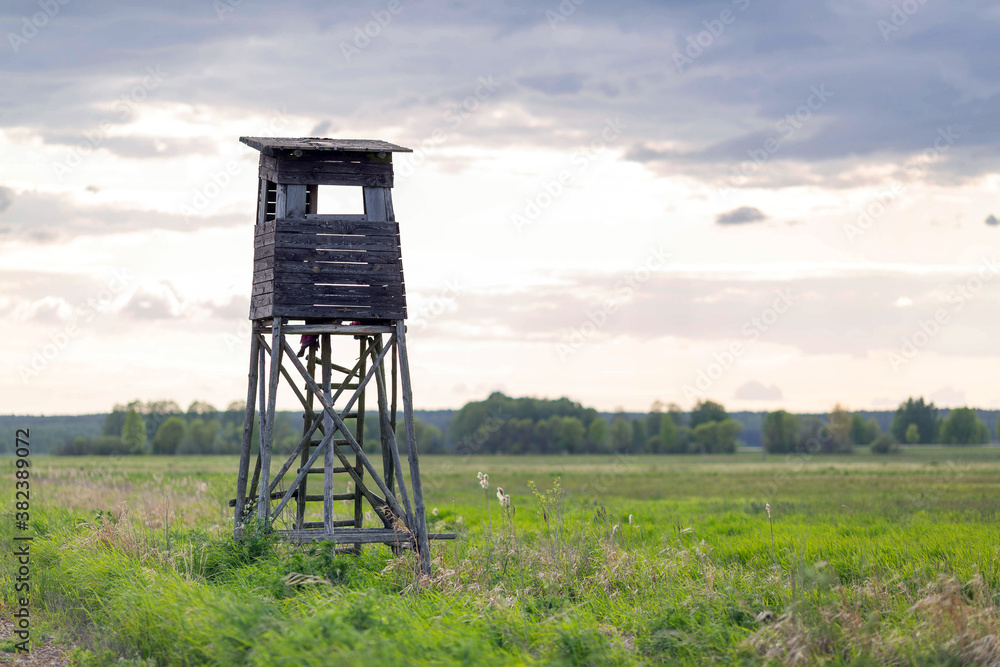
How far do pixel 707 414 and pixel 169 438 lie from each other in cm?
9189

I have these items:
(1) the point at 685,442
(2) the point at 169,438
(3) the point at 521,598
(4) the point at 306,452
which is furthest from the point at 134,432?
(3) the point at 521,598

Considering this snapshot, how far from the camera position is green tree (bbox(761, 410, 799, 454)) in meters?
144

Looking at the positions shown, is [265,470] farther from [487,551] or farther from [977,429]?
[977,429]

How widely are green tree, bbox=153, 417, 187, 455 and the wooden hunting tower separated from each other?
4578 inches

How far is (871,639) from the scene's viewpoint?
935 cm

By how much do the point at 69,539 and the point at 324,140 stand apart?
27.5 feet

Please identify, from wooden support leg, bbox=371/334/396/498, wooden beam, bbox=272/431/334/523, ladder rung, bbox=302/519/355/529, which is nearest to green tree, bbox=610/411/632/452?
ladder rung, bbox=302/519/355/529

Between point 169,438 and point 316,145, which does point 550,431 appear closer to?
point 169,438

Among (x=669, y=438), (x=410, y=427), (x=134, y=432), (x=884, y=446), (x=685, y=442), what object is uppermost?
(x=410, y=427)

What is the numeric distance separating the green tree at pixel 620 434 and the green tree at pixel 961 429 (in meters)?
57.6

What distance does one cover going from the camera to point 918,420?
179 m

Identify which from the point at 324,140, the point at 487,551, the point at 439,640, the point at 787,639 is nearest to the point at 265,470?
the point at 487,551

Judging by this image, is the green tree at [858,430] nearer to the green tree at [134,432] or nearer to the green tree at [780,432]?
the green tree at [780,432]

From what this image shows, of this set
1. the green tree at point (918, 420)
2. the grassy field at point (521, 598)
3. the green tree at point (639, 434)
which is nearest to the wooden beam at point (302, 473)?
the grassy field at point (521, 598)
